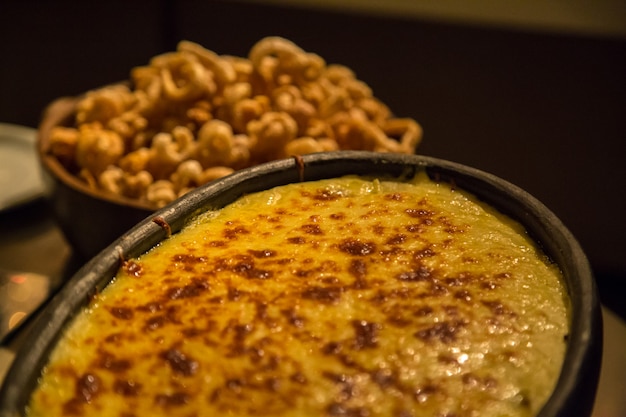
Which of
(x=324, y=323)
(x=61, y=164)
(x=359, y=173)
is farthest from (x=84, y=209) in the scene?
(x=324, y=323)

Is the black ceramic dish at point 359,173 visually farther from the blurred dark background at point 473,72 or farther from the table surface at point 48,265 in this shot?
the blurred dark background at point 473,72

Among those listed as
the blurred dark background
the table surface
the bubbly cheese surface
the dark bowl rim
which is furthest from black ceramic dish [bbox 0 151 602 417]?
the blurred dark background

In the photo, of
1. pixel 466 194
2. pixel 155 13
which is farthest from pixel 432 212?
pixel 155 13

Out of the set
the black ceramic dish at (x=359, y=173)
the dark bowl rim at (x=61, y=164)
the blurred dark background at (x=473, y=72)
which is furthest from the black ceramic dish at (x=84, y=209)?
the blurred dark background at (x=473, y=72)

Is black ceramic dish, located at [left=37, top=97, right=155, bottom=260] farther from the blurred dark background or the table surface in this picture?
the blurred dark background

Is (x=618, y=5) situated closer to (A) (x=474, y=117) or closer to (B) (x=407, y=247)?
(A) (x=474, y=117)

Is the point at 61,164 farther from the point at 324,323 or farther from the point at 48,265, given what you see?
the point at 324,323
